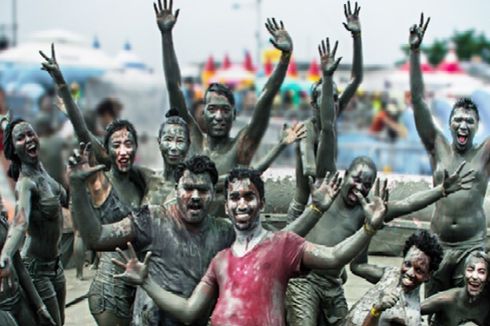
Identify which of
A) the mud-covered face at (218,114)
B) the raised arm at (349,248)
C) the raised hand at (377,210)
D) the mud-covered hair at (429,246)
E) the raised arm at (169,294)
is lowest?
the raised arm at (169,294)

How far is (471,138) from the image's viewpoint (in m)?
7.43

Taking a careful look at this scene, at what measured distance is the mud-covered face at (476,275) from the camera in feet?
22.2

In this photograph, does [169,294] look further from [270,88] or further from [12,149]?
[270,88]

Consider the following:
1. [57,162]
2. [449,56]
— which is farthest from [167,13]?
[449,56]

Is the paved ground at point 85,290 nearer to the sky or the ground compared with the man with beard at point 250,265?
nearer to the ground

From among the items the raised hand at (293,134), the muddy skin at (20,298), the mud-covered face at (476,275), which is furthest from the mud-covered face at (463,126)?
the muddy skin at (20,298)

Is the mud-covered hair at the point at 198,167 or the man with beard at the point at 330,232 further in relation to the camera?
the man with beard at the point at 330,232

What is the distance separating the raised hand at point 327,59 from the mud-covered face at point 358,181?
0.68 meters

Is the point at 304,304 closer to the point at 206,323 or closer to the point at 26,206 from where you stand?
the point at 206,323

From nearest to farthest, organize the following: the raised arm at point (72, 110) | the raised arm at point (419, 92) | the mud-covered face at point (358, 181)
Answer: the mud-covered face at point (358, 181) → the raised arm at point (72, 110) → the raised arm at point (419, 92)

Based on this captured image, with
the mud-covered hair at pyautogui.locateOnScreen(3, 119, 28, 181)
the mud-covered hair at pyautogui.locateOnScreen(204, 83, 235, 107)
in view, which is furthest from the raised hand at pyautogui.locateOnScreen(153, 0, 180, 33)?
the mud-covered hair at pyautogui.locateOnScreen(3, 119, 28, 181)

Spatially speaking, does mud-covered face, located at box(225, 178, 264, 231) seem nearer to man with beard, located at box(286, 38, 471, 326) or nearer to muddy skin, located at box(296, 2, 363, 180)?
man with beard, located at box(286, 38, 471, 326)

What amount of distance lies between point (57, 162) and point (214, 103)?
19.7 feet

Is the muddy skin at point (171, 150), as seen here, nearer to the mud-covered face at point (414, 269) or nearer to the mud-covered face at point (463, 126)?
the mud-covered face at point (414, 269)
